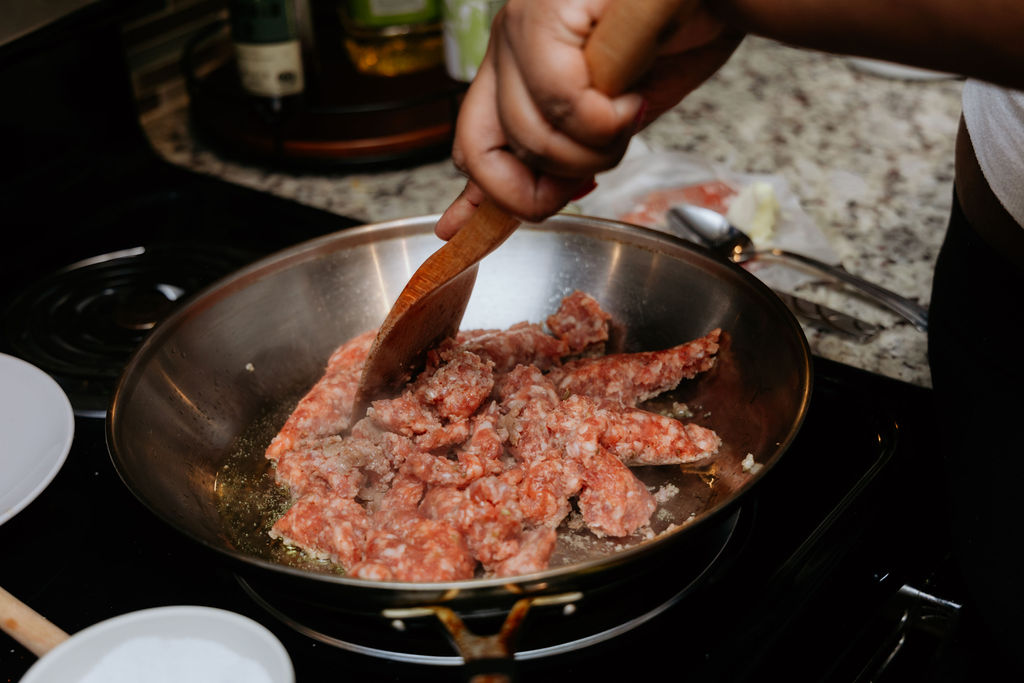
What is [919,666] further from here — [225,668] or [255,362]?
[255,362]

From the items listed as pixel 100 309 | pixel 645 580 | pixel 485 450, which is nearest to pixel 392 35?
pixel 100 309

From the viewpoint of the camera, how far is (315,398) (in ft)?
3.85

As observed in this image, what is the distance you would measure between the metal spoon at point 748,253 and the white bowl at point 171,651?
3.06ft

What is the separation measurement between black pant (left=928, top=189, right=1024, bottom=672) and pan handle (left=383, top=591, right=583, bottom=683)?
1.77 ft

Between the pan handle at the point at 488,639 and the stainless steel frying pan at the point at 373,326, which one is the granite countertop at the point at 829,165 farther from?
the pan handle at the point at 488,639

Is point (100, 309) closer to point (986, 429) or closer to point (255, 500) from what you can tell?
point (255, 500)

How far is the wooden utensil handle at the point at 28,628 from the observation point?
2.76ft

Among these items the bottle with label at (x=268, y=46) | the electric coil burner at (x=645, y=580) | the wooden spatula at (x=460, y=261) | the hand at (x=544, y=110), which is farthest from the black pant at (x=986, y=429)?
the bottle with label at (x=268, y=46)

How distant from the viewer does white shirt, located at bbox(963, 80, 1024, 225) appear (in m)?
0.98

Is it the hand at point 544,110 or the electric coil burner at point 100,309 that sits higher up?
the hand at point 544,110

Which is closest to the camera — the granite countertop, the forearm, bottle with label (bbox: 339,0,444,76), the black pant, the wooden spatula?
the forearm

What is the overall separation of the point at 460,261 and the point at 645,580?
0.44m

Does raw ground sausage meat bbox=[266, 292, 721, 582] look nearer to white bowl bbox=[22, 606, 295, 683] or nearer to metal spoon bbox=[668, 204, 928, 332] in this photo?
white bowl bbox=[22, 606, 295, 683]

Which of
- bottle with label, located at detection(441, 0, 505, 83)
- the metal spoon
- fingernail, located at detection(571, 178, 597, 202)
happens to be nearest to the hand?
fingernail, located at detection(571, 178, 597, 202)
